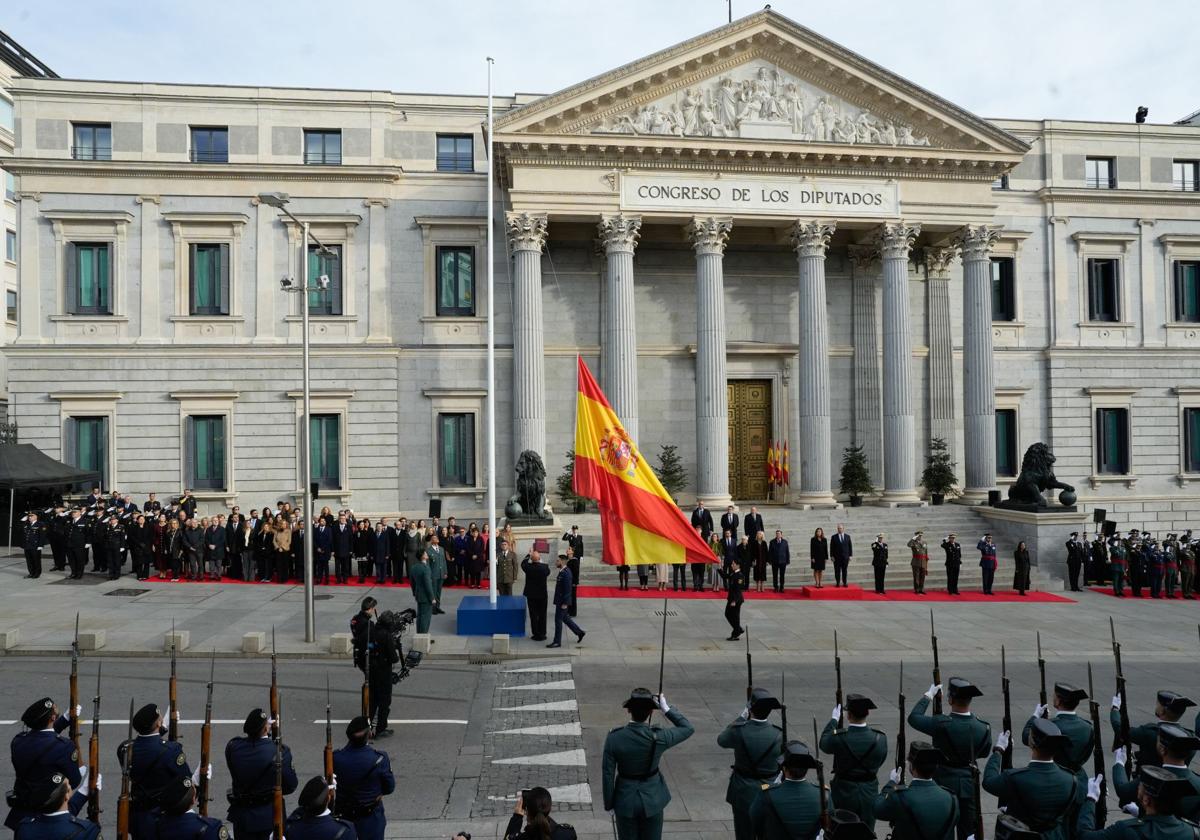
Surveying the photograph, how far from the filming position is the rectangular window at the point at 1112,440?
125 feet

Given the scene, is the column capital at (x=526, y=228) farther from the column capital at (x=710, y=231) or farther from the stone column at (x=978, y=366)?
the stone column at (x=978, y=366)

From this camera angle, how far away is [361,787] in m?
6.99

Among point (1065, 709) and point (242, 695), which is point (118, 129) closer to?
point (242, 695)

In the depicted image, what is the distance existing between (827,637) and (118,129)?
31.7 meters

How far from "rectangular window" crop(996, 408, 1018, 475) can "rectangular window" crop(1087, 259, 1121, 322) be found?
599 centimetres

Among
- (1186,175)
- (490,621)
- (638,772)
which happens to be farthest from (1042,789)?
(1186,175)

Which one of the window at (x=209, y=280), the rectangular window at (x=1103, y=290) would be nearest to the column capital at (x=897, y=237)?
the rectangular window at (x=1103, y=290)

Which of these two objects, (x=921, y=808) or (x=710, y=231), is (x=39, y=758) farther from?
(x=710, y=231)

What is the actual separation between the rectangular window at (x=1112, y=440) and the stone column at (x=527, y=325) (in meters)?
25.2

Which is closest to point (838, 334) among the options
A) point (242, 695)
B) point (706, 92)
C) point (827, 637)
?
point (706, 92)

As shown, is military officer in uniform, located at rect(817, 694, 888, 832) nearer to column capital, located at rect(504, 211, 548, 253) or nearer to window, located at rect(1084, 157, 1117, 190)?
column capital, located at rect(504, 211, 548, 253)

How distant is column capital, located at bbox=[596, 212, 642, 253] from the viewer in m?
31.1

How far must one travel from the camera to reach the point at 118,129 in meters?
32.9

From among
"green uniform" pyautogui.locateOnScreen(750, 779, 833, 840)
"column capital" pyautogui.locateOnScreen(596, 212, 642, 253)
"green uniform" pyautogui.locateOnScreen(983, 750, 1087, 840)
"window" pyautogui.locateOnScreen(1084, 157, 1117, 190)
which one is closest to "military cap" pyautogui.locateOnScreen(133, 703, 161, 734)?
"green uniform" pyautogui.locateOnScreen(750, 779, 833, 840)
